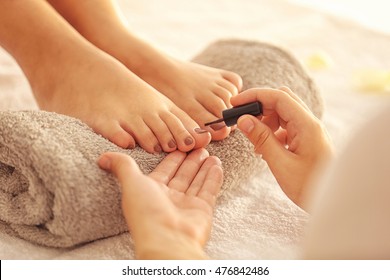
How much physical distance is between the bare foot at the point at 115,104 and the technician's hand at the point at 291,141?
0.32ft

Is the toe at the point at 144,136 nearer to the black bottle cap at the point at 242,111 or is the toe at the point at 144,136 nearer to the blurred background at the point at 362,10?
the black bottle cap at the point at 242,111

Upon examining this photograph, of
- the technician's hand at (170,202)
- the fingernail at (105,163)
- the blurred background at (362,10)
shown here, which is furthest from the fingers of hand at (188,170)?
the blurred background at (362,10)

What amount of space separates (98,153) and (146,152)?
0.36 ft

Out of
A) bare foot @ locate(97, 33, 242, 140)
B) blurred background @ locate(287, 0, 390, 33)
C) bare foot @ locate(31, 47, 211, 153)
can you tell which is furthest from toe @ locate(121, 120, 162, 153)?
blurred background @ locate(287, 0, 390, 33)

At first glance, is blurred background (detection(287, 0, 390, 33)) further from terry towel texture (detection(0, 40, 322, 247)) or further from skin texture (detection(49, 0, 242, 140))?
terry towel texture (detection(0, 40, 322, 247))

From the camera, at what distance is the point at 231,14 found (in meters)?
1.89

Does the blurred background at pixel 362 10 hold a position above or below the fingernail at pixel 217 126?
above

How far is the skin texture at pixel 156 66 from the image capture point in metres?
1.14

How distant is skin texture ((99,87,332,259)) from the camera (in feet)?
2.51

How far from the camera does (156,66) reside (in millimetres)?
1183

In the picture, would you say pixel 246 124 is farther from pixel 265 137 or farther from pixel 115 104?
pixel 115 104

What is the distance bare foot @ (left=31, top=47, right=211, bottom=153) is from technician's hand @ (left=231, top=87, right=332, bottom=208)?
96 millimetres
